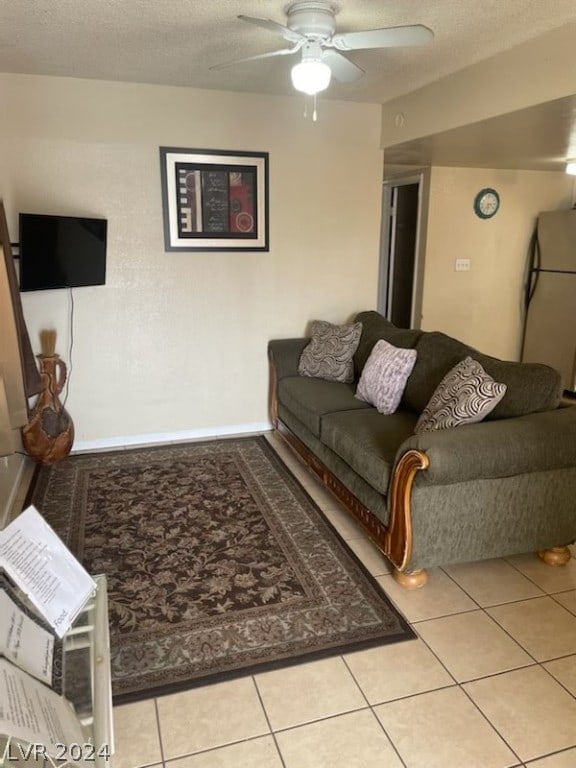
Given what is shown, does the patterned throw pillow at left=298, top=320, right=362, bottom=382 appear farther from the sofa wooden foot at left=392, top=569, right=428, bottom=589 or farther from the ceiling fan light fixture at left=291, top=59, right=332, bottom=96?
the ceiling fan light fixture at left=291, top=59, right=332, bottom=96

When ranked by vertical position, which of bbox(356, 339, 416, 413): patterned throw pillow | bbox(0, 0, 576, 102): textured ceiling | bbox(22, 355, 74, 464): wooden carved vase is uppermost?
bbox(0, 0, 576, 102): textured ceiling

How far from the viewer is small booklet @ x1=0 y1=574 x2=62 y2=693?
115 cm

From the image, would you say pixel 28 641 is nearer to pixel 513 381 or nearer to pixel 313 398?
pixel 513 381

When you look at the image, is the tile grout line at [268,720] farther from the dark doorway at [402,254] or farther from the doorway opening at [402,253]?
the dark doorway at [402,254]

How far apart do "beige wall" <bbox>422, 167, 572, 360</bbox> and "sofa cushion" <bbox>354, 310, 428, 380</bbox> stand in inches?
58.2

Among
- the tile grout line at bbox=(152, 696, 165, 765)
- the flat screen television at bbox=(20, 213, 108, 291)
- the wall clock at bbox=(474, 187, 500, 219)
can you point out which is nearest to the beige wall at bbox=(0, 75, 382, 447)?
the flat screen television at bbox=(20, 213, 108, 291)

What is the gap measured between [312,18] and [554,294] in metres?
4.07

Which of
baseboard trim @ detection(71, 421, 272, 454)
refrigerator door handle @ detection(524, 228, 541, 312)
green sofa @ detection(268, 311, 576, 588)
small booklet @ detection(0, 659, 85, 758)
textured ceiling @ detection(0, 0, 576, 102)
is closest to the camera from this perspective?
small booklet @ detection(0, 659, 85, 758)

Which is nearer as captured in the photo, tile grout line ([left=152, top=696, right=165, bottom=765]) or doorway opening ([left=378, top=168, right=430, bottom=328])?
tile grout line ([left=152, top=696, right=165, bottom=765])

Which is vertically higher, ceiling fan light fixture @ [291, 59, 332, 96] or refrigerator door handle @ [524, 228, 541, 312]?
ceiling fan light fixture @ [291, 59, 332, 96]

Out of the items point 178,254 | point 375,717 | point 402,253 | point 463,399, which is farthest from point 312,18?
point 402,253

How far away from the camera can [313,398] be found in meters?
3.55

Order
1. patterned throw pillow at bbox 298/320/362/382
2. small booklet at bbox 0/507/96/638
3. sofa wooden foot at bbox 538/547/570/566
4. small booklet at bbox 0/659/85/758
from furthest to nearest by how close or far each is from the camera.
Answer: patterned throw pillow at bbox 298/320/362/382 → sofa wooden foot at bbox 538/547/570/566 → small booklet at bbox 0/507/96/638 → small booklet at bbox 0/659/85/758

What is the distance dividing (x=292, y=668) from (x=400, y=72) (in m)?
3.23
